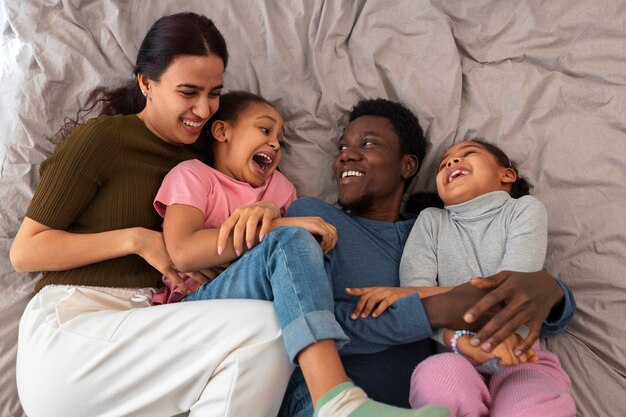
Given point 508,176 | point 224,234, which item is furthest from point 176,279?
point 508,176

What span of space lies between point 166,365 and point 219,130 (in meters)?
0.71

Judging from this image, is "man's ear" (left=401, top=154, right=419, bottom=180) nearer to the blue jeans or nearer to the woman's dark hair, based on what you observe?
the woman's dark hair

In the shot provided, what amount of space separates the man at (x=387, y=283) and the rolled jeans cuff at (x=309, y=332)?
0.19m

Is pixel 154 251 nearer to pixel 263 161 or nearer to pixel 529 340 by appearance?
pixel 263 161

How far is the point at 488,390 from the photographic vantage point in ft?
4.02

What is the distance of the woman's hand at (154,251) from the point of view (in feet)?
4.28

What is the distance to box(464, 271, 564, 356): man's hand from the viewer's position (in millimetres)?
1174

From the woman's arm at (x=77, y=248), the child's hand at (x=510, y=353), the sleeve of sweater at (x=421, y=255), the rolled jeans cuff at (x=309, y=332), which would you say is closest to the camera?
the rolled jeans cuff at (x=309, y=332)

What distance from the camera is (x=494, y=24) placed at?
1805mm

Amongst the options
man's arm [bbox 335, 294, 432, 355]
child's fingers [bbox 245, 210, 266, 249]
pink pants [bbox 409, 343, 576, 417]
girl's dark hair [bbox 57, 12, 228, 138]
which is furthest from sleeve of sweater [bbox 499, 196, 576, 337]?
girl's dark hair [bbox 57, 12, 228, 138]

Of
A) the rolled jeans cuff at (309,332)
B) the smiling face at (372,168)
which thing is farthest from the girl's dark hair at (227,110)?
the rolled jeans cuff at (309,332)

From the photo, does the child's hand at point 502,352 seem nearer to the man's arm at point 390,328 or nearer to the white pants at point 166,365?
the man's arm at point 390,328

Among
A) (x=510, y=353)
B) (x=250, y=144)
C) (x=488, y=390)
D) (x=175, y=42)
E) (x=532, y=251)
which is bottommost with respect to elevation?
(x=488, y=390)

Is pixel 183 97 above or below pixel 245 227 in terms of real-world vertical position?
above
